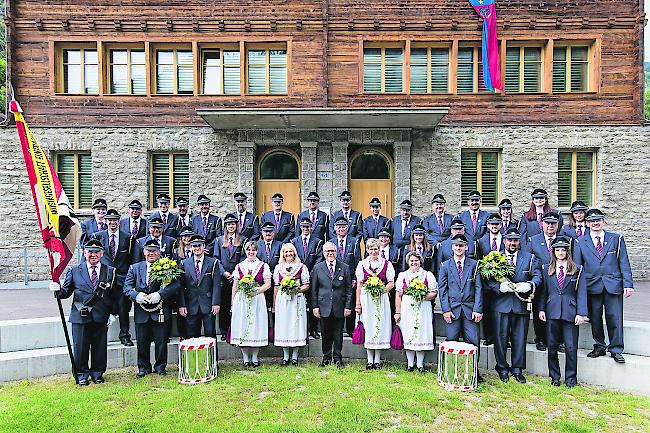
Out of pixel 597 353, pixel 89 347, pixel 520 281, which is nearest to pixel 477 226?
pixel 520 281

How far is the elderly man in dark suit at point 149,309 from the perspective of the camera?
7.05 metres

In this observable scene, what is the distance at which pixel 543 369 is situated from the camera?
288 inches

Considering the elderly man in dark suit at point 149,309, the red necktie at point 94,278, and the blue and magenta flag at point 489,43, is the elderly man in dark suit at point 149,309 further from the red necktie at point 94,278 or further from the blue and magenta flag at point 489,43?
the blue and magenta flag at point 489,43

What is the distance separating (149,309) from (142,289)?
1.11 feet

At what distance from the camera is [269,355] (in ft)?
26.9

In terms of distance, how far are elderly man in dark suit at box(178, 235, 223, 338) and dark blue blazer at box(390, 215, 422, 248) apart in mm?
3407

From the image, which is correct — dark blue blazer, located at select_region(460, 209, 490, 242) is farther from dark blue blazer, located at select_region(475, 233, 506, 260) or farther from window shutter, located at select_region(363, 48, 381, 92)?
window shutter, located at select_region(363, 48, 381, 92)

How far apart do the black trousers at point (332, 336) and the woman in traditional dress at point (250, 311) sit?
95 cm

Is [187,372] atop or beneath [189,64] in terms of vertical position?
beneath

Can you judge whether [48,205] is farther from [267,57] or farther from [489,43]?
[489,43]

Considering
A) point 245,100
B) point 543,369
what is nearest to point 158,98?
point 245,100

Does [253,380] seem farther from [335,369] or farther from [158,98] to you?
[158,98]

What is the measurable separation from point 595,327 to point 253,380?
5349 mm

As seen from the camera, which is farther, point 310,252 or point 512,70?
point 512,70
